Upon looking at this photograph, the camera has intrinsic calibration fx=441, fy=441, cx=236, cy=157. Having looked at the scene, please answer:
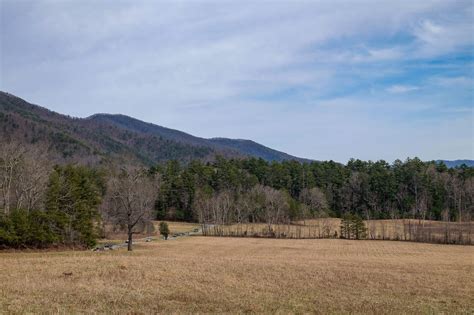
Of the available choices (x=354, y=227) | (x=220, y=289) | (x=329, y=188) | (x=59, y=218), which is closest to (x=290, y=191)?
(x=329, y=188)

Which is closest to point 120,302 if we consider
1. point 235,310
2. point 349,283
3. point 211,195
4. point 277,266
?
point 235,310

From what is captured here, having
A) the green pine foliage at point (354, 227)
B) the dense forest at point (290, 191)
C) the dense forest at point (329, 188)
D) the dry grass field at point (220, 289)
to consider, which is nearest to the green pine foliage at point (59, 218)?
the dense forest at point (290, 191)

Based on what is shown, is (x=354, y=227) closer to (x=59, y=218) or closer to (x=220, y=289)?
(x=59, y=218)

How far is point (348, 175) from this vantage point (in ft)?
494

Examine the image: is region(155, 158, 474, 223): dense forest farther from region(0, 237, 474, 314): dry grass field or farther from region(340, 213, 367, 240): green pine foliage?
region(0, 237, 474, 314): dry grass field

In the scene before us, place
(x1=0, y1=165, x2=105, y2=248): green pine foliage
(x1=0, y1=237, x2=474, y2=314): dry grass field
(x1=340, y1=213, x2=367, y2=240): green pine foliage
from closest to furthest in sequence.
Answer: (x1=0, y1=237, x2=474, y2=314): dry grass field
(x1=0, y1=165, x2=105, y2=248): green pine foliage
(x1=340, y1=213, x2=367, y2=240): green pine foliage

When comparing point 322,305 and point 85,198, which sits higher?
point 85,198

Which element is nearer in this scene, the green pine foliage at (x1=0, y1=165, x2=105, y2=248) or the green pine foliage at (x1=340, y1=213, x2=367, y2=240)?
the green pine foliage at (x1=0, y1=165, x2=105, y2=248)

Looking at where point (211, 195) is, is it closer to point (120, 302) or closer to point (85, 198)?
point (85, 198)

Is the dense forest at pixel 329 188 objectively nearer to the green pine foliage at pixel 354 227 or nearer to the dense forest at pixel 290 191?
the dense forest at pixel 290 191

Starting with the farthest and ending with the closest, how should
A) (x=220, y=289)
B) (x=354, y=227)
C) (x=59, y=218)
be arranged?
1. (x=354, y=227)
2. (x=59, y=218)
3. (x=220, y=289)

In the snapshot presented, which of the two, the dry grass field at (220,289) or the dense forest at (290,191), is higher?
the dense forest at (290,191)

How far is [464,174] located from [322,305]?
137 meters

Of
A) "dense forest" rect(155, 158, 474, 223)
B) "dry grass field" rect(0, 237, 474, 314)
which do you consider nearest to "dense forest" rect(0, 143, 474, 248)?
"dense forest" rect(155, 158, 474, 223)
